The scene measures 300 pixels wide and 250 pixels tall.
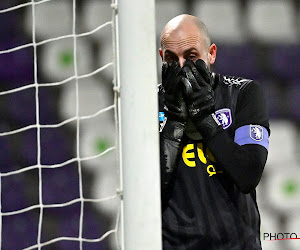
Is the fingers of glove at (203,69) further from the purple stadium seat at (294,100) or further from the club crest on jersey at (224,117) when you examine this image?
the purple stadium seat at (294,100)

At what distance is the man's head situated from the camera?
4.01 ft

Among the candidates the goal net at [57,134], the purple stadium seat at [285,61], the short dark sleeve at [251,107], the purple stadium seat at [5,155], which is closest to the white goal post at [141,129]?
the short dark sleeve at [251,107]

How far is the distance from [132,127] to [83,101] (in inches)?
39.7

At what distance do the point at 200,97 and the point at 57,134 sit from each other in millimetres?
921

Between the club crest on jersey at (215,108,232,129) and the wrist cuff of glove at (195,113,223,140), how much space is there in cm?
5

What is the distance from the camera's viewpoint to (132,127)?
1.00m

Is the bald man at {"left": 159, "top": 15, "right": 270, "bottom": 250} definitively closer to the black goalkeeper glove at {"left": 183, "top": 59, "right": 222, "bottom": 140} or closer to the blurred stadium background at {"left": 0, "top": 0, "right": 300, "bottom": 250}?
the black goalkeeper glove at {"left": 183, "top": 59, "right": 222, "bottom": 140}

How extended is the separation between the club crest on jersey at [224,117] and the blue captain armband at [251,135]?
0.09ft

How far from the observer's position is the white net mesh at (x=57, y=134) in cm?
194

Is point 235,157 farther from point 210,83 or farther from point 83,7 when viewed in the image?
point 83,7

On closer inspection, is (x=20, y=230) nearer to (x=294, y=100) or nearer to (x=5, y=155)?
(x=5, y=155)

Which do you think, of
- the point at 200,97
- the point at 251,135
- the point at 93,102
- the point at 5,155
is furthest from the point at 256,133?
the point at 5,155

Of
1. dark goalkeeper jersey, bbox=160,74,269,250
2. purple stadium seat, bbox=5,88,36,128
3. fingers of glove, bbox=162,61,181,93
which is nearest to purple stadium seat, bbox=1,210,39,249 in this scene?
purple stadium seat, bbox=5,88,36,128

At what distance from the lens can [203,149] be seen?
1230mm
